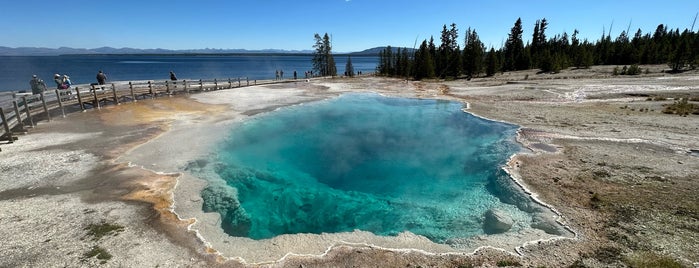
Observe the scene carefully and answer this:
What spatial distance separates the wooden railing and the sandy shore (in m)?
0.86

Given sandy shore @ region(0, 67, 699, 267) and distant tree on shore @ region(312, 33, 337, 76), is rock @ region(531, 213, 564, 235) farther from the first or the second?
distant tree on shore @ region(312, 33, 337, 76)

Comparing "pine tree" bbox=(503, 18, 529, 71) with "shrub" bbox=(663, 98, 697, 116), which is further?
"pine tree" bbox=(503, 18, 529, 71)

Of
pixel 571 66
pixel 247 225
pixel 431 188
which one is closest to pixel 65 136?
Answer: pixel 247 225

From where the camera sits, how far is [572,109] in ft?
68.9

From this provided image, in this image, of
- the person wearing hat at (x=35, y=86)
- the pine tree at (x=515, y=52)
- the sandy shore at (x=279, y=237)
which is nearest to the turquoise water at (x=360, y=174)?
the sandy shore at (x=279, y=237)

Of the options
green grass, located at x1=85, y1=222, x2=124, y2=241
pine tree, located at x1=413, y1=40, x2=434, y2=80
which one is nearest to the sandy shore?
green grass, located at x1=85, y1=222, x2=124, y2=241

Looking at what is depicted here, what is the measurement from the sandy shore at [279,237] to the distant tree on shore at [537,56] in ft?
121

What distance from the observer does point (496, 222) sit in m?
8.08

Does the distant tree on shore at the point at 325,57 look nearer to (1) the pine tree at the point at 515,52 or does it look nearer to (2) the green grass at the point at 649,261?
(1) the pine tree at the point at 515,52

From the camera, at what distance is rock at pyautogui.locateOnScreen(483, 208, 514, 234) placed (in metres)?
7.76

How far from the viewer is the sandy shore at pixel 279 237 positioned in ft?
20.6

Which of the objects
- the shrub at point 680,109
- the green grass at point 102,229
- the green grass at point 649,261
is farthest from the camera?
the shrub at point 680,109

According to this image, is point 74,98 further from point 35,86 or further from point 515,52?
point 515,52

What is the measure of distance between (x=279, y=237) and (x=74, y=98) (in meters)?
20.4
